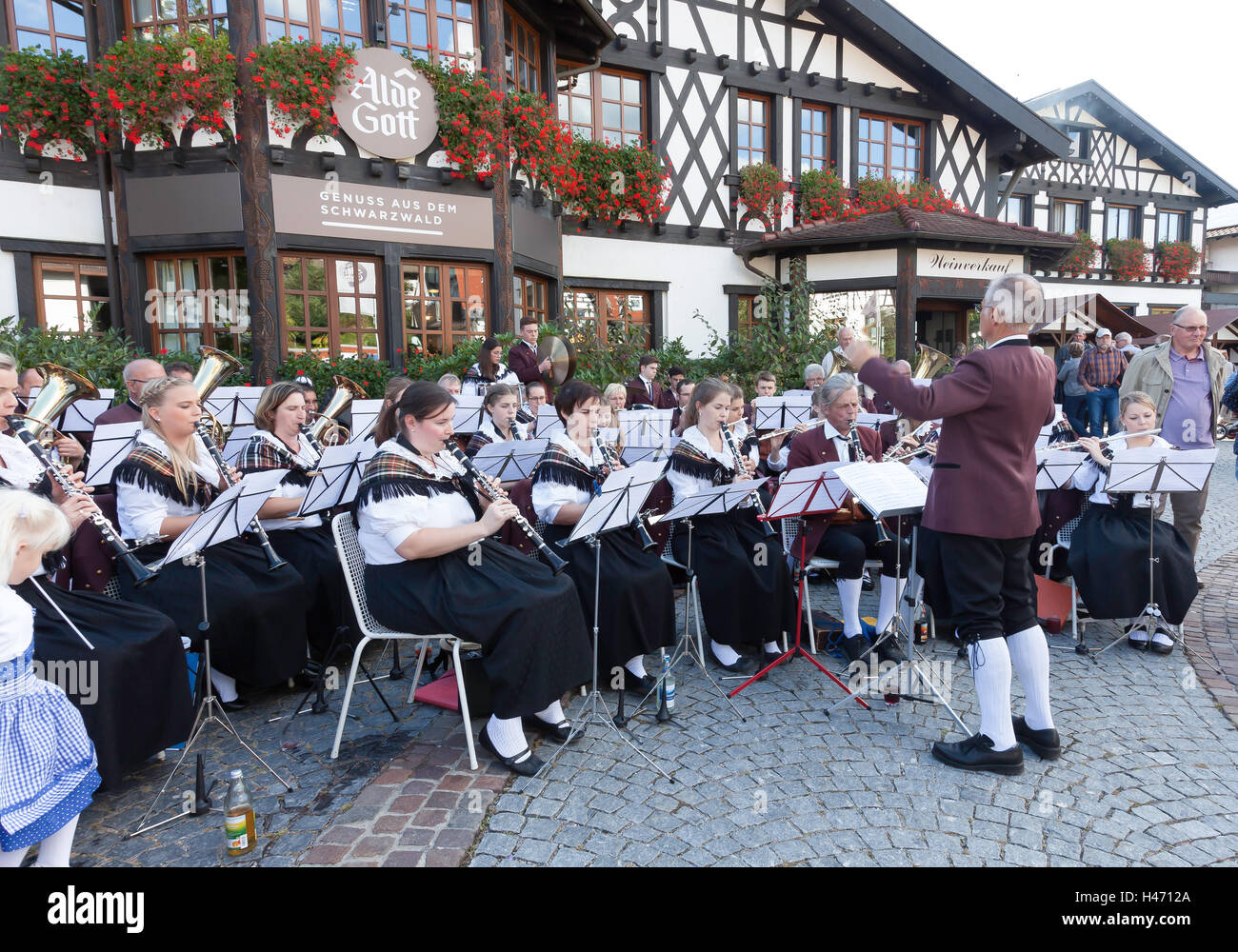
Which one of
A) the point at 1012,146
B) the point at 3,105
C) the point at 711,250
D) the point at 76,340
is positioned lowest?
the point at 76,340

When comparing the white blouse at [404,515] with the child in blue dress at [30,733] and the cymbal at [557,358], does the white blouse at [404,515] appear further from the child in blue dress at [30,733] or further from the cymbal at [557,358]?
the cymbal at [557,358]

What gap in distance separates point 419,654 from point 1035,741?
3145 mm

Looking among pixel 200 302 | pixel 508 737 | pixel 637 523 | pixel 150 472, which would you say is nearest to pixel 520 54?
pixel 200 302

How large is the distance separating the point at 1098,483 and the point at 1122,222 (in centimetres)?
2309

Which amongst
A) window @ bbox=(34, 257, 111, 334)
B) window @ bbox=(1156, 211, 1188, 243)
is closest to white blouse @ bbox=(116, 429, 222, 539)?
window @ bbox=(34, 257, 111, 334)

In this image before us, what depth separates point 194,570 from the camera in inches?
157

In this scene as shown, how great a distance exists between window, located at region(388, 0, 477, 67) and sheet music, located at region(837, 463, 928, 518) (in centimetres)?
918

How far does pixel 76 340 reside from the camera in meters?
8.93

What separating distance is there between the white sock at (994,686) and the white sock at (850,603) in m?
1.45

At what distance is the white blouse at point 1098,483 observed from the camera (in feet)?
17.0

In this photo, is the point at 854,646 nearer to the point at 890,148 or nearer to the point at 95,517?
the point at 95,517

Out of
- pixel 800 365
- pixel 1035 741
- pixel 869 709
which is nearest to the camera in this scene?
pixel 1035 741
